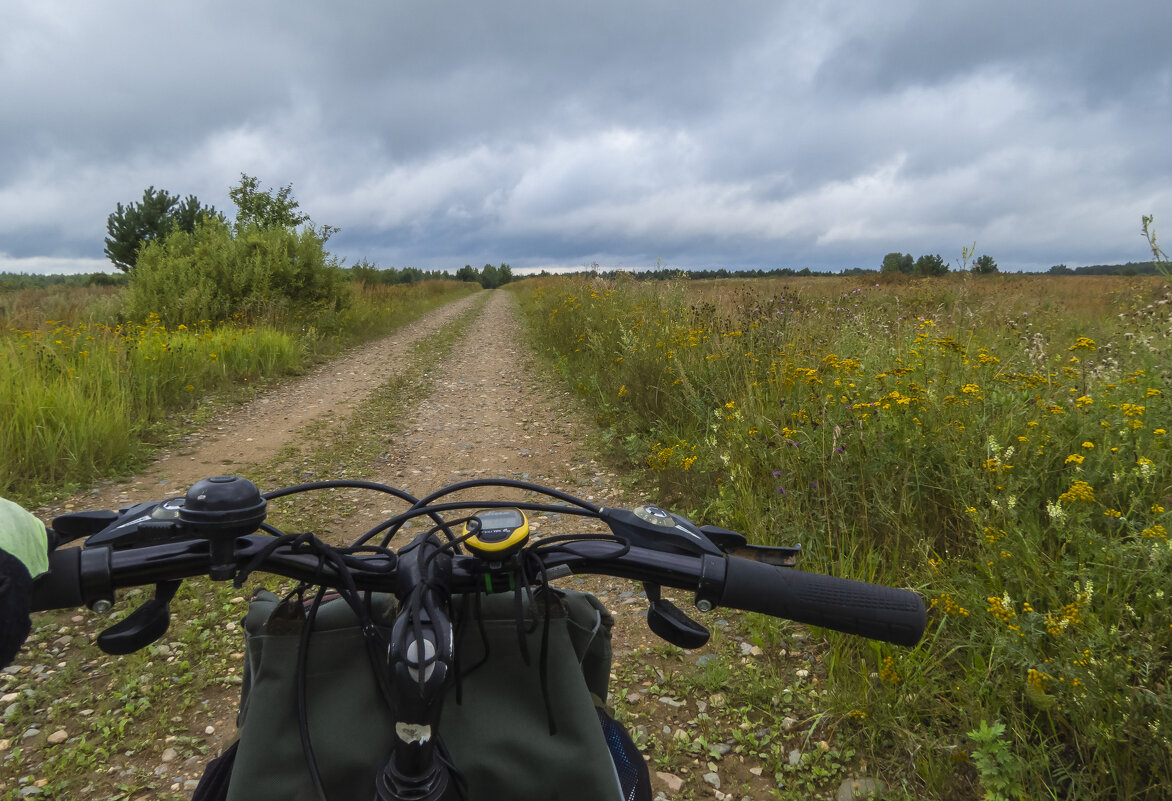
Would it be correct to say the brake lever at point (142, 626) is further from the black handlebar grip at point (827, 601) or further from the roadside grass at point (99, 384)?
the roadside grass at point (99, 384)

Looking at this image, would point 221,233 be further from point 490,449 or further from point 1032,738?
point 1032,738

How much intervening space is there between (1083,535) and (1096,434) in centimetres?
77

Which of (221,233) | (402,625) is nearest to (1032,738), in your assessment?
(402,625)

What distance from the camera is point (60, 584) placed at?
0.92 metres

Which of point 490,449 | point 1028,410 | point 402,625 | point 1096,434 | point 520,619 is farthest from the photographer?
point 490,449

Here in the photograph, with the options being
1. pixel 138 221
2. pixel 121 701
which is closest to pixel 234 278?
pixel 121 701

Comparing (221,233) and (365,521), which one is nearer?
(365,521)

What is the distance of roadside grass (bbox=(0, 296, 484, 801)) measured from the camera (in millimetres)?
2203

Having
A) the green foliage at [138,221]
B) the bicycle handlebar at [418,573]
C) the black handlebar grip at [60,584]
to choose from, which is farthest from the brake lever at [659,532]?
the green foliage at [138,221]

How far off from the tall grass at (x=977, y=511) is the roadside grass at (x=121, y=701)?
8.47 feet

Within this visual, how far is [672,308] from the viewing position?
26.3 feet

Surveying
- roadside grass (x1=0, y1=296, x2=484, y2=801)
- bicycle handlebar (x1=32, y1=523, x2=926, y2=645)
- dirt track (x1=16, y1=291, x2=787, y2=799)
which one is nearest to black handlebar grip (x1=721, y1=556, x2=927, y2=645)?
bicycle handlebar (x1=32, y1=523, x2=926, y2=645)

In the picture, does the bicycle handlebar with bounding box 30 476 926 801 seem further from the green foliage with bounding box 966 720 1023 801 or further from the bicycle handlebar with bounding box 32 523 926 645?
the green foliage with bounding box 966 720 1023 801

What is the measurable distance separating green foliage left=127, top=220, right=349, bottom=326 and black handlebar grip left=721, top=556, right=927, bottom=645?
11.5m
